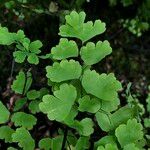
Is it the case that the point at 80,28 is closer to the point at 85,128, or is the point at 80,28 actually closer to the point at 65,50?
the point at 65,50

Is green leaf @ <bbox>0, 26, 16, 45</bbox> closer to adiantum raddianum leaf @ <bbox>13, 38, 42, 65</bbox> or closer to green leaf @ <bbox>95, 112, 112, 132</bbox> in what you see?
adiantum raddianum leaf @ <bbox>13, 38, 42, 65</bbox>

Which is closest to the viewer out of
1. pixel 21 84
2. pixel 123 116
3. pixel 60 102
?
pixel 60 102

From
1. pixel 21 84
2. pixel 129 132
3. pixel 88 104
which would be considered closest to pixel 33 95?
pixel 21 84

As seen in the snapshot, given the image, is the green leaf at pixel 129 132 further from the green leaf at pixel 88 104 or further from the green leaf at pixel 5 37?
the green leaf at pixel 5 37

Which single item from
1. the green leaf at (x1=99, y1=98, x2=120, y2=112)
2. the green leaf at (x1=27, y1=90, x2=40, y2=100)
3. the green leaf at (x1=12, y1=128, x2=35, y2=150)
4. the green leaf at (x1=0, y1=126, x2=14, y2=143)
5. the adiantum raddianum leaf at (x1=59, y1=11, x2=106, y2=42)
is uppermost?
the adiantum raddianum leaf at (x1=59, y1=11, x2=106, y2=42)

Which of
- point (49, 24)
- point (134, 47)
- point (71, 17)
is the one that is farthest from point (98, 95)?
point (134, 47)

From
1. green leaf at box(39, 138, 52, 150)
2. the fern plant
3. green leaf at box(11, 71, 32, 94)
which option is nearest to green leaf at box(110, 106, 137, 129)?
the fern plant

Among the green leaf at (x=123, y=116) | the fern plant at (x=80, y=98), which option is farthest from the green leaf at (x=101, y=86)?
the green leaf at (x=123, y=116)
